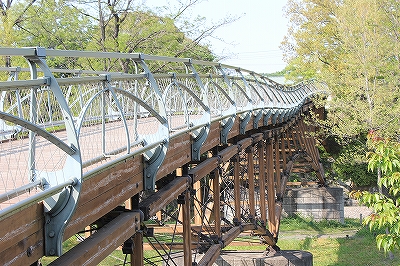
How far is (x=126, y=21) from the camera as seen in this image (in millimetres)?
23531

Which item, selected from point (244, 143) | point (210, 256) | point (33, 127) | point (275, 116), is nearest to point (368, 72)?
point (275, 116)

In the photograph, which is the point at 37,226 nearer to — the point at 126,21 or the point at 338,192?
the point at 126,21

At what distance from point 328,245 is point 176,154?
66.4 feet

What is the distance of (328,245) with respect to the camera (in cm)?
2662

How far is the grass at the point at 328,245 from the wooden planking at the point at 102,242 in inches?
539

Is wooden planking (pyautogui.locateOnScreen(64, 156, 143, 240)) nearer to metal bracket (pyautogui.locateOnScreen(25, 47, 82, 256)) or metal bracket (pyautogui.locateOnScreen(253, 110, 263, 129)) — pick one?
metal bracket (pyautogui.locateOnScreen(25, 47, 82, 256))

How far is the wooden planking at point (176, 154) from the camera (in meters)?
7.04

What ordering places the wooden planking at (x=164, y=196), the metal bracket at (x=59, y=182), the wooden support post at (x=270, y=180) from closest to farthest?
the metal bracket at (x=59, y=182) < the wooden planking at (x=164, y=196) < the wooden support post at (x=270, y=180)

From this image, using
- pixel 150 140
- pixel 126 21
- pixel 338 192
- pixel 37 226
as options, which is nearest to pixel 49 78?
pixel 37 226

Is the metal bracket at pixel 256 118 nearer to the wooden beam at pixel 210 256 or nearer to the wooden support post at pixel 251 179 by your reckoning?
the wooden support post at pixel 251 179

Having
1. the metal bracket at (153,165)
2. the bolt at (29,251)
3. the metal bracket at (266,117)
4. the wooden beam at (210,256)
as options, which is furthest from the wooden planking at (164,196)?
the metal bracket at (266,117)

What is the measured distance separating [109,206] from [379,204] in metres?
4.97

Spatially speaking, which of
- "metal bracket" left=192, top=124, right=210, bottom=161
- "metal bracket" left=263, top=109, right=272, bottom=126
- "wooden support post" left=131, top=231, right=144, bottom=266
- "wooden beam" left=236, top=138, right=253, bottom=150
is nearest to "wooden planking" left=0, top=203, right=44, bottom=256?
"wooden support post" left=131, top=231, right=144, bottom=266

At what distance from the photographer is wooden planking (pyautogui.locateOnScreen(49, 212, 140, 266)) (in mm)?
4473
